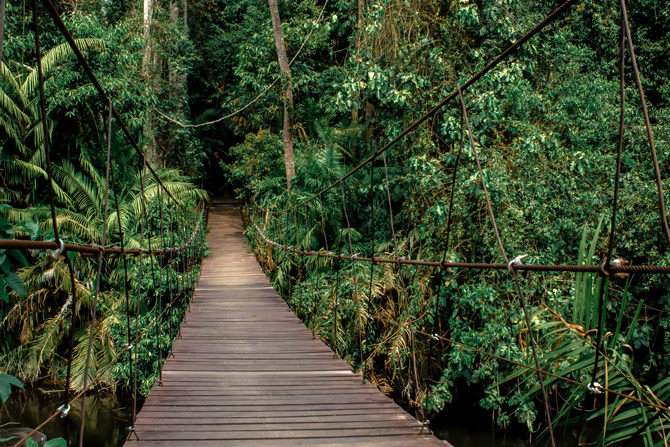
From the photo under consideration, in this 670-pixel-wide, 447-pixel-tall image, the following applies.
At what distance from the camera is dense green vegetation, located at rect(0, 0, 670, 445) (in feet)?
13.7

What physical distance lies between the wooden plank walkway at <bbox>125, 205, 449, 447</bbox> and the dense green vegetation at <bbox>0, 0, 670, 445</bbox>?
57cm

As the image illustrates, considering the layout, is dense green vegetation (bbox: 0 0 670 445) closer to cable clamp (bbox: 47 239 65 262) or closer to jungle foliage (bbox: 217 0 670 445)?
jungle foliage (bbox: 217 0 670 445)

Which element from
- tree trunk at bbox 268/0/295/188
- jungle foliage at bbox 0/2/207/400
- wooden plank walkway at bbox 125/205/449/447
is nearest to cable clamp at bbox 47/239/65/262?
wooden plank walkway at bbox 125/205/449/447

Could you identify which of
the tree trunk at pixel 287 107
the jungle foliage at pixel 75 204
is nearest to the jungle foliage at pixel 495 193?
the tree trunk at pixel 287 107

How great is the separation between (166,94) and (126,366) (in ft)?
19.1

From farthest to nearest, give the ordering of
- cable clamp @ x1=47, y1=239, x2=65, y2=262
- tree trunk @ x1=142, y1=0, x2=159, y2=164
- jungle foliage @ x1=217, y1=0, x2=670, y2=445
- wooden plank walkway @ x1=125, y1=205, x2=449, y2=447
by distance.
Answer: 1. tree trunk @ x1=142, y1=0, x2=159, y2=164
2. jungle foliage @ x1=217, y1=0, x2=670, y2=445
3. wooden plank walkway @ x1=125, y1=205, x2=449, y2=447
4. cable clamp @ x1=47, y1=239, x2=65, y2=262

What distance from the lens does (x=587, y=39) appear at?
597 centimetres

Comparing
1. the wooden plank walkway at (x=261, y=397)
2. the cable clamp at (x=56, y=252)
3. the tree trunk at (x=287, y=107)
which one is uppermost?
the tree trunk at (x=287, y=107)

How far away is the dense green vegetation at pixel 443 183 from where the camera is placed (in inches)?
164

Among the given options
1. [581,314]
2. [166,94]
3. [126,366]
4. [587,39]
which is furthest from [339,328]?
[166,94]

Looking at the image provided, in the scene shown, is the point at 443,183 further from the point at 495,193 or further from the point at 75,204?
the point at 75,204

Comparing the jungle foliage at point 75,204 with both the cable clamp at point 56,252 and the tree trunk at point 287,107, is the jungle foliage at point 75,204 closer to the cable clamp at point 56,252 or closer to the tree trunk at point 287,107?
the tree trunk at point 287,107

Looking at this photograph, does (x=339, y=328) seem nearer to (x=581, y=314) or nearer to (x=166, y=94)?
(x=581, y=314)

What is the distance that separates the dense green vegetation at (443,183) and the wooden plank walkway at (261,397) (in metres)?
0.57
